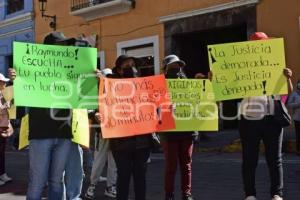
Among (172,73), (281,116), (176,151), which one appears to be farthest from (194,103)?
(281,116)

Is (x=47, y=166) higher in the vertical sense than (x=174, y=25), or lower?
lower

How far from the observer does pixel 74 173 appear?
18.2 ft

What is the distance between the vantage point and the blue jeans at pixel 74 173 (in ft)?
18.0

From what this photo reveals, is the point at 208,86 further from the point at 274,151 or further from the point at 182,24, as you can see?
the point at 182,24

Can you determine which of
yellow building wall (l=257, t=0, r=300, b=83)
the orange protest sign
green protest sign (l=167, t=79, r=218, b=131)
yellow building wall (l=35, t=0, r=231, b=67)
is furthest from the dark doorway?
the orange protest sign

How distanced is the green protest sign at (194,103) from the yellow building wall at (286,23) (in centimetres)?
630

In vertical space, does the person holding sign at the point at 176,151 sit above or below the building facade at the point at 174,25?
below

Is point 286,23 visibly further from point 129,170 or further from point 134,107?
point 129,170

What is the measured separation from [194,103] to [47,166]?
1.95m

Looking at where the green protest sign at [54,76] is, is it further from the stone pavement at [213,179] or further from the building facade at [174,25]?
the building facade at [174,25]

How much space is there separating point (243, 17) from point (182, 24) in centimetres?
201

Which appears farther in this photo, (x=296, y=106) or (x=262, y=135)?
(x=296, y=106)

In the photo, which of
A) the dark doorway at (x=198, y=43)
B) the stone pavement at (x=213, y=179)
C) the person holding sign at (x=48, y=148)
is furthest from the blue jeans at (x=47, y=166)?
the dark doorway at (x=198, y=43)

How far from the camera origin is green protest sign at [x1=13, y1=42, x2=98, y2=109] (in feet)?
15.8
